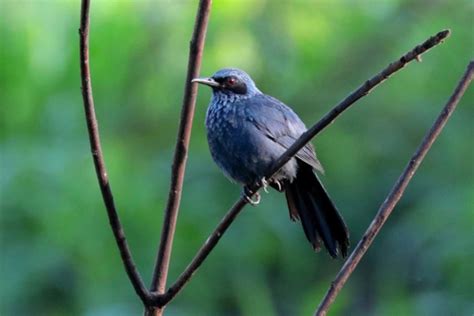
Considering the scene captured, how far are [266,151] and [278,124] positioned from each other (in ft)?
0.62

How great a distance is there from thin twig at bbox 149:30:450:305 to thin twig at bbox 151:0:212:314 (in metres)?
0.05

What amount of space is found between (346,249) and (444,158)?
200cm

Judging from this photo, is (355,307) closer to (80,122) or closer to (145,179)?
(145,179)

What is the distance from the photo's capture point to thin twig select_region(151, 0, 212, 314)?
227 cm

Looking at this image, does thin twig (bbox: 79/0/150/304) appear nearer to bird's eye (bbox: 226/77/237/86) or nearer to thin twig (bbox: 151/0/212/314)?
thin twig (bbox: 151/0/212/314)

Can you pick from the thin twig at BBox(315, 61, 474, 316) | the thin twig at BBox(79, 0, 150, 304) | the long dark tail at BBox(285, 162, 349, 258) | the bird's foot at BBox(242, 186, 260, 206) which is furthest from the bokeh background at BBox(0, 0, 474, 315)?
the thin twig at BBox(315, 61, 474, 316)

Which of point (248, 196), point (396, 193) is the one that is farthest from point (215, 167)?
point (396, 193)

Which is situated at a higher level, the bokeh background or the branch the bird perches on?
the branch the bird perches on

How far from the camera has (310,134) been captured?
7.27ft

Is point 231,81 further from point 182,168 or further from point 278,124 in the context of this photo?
point 182,168

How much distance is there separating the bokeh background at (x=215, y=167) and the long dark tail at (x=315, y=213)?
775 mm

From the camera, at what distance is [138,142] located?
504 centimetres

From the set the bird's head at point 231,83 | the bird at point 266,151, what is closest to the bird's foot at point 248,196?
the bird at point 266,151

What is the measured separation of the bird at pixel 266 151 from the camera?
3334mm
